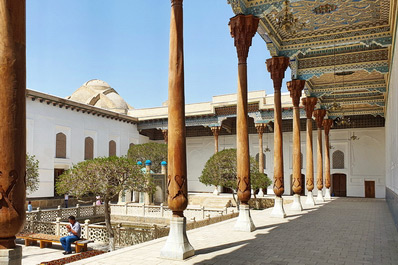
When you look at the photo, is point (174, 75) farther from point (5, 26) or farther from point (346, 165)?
point (346, 165)

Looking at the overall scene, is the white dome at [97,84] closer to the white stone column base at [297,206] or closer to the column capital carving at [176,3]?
the white stone column base at [297,206]

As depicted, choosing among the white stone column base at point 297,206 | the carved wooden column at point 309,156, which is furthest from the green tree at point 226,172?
the white stone column base at point 297,206

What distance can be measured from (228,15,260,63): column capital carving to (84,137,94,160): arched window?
18911mm

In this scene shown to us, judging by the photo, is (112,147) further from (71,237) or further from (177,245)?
(177,245)

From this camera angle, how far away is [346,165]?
85.7 ft

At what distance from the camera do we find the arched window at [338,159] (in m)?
26.4

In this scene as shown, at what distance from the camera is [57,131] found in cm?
2264

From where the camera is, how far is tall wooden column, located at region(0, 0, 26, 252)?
274 cm

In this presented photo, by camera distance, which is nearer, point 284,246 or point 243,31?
point 284,246

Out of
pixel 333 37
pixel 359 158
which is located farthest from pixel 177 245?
pixel 359 158

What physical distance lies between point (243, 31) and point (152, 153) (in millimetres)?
18992

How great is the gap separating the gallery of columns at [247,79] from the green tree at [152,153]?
468 inches

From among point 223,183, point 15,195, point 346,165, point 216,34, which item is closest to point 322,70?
point 216,34

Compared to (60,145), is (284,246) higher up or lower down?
lower down
